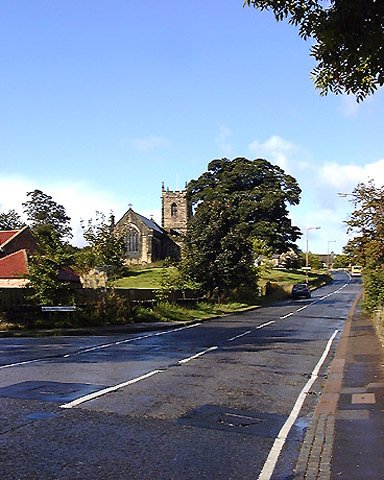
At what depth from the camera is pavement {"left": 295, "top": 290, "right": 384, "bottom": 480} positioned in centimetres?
685

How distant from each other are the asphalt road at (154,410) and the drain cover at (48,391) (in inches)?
0.7

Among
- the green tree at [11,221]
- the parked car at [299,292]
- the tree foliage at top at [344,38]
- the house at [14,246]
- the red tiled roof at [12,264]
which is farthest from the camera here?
the green tree at [11,221]

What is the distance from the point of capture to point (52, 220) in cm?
10481

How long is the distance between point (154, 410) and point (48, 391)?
2.25 metres

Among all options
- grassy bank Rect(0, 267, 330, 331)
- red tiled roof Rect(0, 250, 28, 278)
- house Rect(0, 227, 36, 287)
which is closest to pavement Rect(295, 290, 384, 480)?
grassy bank Rect(0, 267, 330, 331)

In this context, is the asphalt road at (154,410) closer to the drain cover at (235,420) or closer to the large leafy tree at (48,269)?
the drain cover at (235,420)

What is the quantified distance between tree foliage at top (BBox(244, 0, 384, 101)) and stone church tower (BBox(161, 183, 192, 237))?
118 meters

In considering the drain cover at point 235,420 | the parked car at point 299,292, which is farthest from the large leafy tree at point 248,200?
the drain cover at point 235,420

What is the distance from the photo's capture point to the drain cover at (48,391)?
35.0 feet

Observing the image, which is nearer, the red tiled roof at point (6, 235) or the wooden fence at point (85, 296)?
the wooden fence at point (85, 296)

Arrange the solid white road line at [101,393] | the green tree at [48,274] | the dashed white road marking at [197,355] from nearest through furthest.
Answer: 1. the solid white road line at [101,393]
2. the dashed white road marking at [197,355]
3. the green tree at [48,274]

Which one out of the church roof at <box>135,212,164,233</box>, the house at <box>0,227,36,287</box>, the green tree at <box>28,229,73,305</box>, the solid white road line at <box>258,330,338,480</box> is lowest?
the solid white road line at <box>258,330,338,480</box>

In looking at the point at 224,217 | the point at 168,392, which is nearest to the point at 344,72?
the point at 168,392

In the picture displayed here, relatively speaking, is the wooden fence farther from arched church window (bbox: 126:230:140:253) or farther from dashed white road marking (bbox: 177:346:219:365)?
arched church window (bbox: 126:230:140:253)
